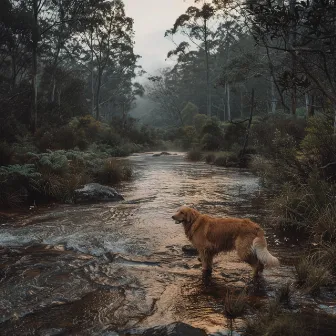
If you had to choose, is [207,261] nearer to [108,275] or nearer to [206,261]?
[206,261]

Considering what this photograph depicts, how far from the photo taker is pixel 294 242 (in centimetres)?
604

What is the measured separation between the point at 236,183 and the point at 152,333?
1018cm

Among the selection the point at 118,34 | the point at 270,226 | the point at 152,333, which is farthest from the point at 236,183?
the point at 118,34

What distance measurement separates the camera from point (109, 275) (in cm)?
469

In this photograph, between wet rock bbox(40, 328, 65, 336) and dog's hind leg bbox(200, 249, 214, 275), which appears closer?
wet rock bbox(40, 328, 65, 336)

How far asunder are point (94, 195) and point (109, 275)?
17.8ft

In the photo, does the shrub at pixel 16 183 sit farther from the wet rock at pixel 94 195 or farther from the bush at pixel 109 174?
the bush at pixel 109 174

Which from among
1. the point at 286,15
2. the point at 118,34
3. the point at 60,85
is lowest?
the point at 286,15

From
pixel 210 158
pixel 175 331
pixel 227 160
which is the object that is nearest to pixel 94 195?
pixel 175 331

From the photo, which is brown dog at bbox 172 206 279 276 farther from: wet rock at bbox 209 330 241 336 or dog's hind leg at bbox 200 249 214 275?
wet rock at bbox 209 330 241 336

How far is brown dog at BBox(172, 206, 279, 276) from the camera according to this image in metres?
4.22

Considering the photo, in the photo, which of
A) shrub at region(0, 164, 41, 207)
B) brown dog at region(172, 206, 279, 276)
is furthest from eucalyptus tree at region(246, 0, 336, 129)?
shrub at region(0, 164, 41, 207)

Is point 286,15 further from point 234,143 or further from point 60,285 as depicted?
point 234,143

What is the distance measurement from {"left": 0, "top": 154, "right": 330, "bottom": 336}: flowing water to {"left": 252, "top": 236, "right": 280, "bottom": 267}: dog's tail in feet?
1.11
